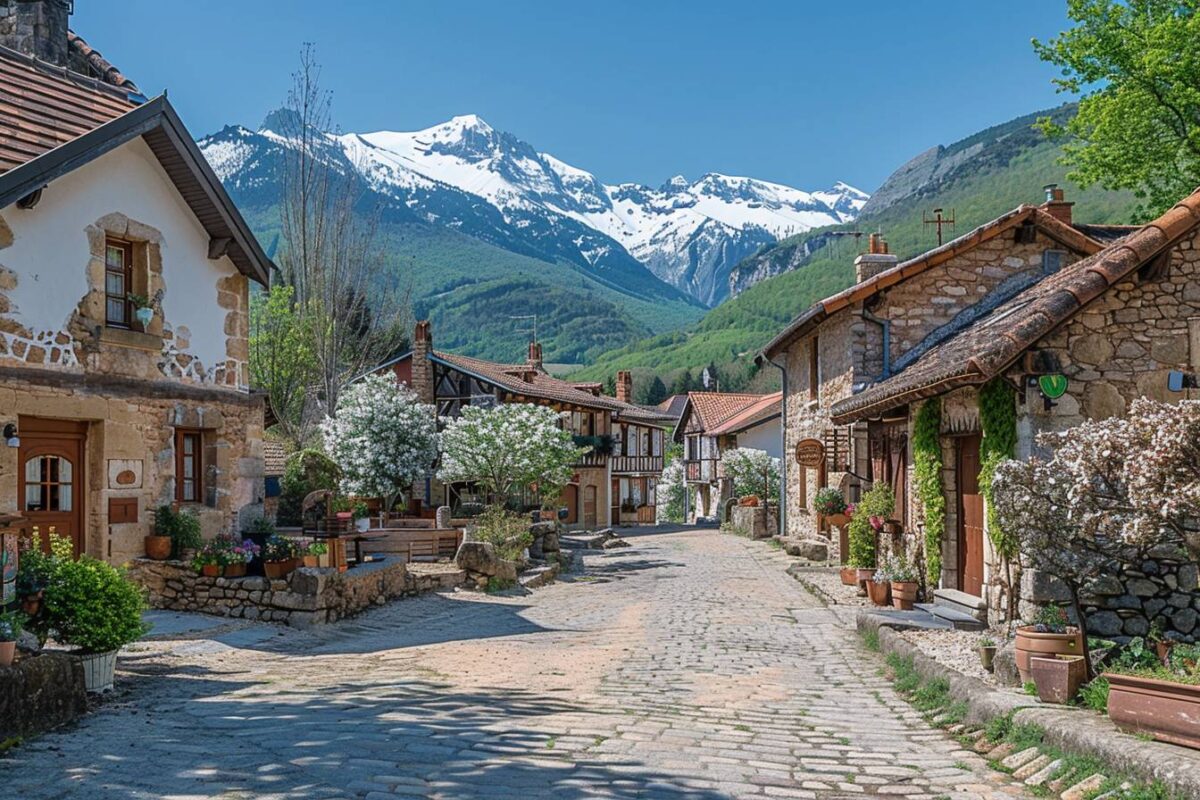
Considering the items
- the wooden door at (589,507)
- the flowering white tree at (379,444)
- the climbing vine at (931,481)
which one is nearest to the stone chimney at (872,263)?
the climbing vine at (931,481)

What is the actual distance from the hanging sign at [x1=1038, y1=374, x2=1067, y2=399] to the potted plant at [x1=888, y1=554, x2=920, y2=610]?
4148 millimetres

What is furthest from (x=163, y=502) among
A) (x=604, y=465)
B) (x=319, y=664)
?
(x=604, y=465)

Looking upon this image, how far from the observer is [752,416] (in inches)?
1572

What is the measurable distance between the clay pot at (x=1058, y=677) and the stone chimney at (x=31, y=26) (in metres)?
15.7

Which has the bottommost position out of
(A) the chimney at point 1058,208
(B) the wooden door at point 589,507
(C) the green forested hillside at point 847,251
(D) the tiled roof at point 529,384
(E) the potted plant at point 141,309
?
(B) the wooden door at point 589,507

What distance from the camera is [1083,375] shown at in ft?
32.3

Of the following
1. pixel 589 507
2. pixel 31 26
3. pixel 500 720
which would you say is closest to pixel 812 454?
pixel 500 720

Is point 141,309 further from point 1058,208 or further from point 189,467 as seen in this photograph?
point 1058,208

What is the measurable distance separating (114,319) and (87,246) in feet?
→ 3.16

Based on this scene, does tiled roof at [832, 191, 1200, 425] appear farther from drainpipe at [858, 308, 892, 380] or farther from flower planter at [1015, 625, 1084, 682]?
drainpipe at [858, 308, 892, 380]

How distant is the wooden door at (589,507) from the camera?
44.1 meters

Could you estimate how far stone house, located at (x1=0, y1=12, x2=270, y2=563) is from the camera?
10.7 metres

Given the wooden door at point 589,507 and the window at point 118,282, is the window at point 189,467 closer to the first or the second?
the window at point 118,282

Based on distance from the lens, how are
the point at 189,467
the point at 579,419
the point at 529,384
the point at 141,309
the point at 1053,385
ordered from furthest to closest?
the point at 579,419, the point at 529,384, the point at 189,467, the point at 141,309, the point at 1053,385
